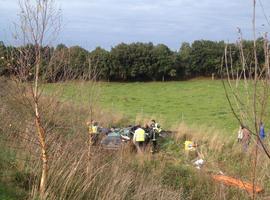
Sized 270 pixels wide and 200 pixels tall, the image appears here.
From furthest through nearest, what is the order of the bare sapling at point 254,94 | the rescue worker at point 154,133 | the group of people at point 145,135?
the rescue worker at point 154,133 < the group of people at point 145,135 < the bare sapling at point 254,94

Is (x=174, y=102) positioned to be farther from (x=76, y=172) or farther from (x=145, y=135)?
(x=76, y=172)

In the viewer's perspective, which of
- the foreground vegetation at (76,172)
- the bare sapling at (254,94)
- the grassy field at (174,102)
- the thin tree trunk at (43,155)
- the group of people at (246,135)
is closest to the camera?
the bare sapling at (254,94)

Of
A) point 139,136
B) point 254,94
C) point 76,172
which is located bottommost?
point 139,136

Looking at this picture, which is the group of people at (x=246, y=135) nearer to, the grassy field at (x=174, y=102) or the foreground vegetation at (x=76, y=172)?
the foreground vegetation at (x=76, y=172)

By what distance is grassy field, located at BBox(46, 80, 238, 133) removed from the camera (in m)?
29.9

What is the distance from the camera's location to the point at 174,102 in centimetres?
4034

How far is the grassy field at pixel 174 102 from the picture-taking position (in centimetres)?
2991

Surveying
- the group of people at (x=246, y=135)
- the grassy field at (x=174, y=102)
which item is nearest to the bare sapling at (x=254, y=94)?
the group of people at (x=246, y=135)

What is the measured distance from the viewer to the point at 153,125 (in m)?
21.9

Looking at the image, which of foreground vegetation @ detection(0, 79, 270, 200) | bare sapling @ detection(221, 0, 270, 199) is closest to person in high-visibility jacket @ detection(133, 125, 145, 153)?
foreground vegetation @ detection(0, 79, 270, 200)

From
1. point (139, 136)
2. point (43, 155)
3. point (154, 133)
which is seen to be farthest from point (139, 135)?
point (43, 155)

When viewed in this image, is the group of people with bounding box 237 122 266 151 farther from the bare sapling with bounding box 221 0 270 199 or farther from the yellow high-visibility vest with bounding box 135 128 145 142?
the yellow high-visibility vest with bounding box 135 128 145 142

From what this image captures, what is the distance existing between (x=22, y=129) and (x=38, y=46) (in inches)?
125

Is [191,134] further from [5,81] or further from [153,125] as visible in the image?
[5,81]
